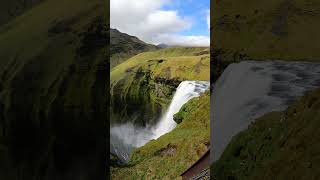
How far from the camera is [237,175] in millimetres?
7332

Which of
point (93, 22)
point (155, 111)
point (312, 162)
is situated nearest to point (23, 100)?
point (93, 22)

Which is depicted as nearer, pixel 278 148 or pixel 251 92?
pixel 278 148

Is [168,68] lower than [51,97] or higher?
higher

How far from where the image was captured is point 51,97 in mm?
10883

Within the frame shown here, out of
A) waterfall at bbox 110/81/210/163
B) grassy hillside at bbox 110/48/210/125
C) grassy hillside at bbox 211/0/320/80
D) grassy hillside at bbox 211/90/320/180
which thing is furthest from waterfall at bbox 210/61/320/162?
grassy hillside at bbox 110/48/210/125

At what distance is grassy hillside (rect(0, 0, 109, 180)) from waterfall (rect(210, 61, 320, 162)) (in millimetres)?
3295

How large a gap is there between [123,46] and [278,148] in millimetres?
45926

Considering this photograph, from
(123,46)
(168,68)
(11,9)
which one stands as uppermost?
(123,46)

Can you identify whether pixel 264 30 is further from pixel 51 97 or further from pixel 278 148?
pixel 51 97

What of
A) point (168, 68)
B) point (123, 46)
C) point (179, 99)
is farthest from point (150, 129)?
point (123, 46)

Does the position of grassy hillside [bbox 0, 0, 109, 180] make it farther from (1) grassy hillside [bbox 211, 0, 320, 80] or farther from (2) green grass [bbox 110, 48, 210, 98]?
(2) green grass [bbox 110, 48, 210, 98]

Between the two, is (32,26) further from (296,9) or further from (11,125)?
(296,9)

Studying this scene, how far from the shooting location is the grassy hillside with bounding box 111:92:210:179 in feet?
55.5

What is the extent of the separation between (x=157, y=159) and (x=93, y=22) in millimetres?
8299
